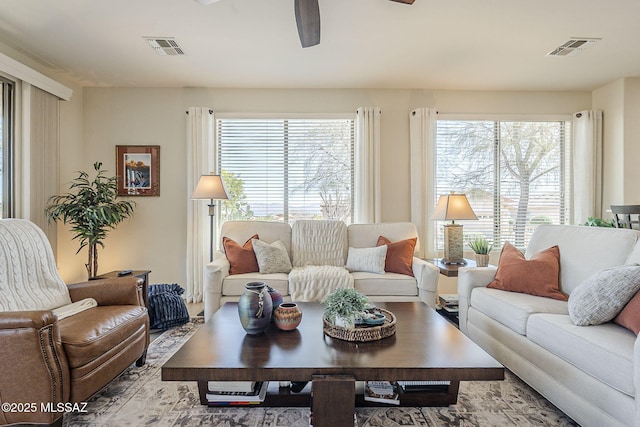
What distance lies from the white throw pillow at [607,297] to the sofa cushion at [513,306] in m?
0.27

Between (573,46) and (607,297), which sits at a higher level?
(573,46)

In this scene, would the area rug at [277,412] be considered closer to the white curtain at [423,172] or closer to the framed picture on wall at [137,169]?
the white curtain at [423,172]

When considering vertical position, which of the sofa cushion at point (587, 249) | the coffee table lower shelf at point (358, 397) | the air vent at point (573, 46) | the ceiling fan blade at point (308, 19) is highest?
the air vent at point (573, 46)

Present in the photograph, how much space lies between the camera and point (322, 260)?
3.65 meters

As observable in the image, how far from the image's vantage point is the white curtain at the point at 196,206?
13.5ft

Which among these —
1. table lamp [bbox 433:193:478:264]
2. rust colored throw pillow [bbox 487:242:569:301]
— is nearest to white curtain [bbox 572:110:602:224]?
table lamp [bbox 433:193:478:264]

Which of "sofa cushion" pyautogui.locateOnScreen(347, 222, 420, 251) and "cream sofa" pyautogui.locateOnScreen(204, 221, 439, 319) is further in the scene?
"sofa cushion" pyautogui.locateOnScreen(347, 222, 420, 251)

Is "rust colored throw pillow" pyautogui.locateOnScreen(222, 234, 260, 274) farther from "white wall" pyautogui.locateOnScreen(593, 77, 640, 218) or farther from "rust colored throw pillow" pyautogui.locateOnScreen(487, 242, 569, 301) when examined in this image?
"white wall" pyautogui.locateOnScreen(593, 77, 640, 218)

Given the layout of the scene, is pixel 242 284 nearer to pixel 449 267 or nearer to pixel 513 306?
pixel 449 267

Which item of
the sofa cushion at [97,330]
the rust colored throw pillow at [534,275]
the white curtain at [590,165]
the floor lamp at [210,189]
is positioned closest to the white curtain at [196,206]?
the floor lamp at [210,189]

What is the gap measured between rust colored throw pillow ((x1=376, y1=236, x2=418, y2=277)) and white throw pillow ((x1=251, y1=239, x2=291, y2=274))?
100 centimetres

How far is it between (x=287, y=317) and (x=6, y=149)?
329 centimetres

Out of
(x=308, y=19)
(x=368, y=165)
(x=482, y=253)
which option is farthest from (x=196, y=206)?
(x=482, y=253)

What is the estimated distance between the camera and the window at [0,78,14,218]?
319cm
